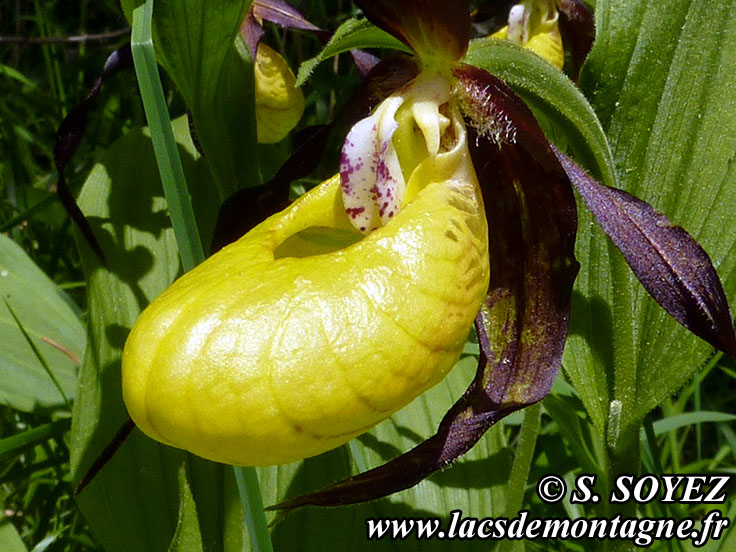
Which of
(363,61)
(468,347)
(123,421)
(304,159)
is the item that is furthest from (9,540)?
(363,61)

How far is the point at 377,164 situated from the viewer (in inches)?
34.5

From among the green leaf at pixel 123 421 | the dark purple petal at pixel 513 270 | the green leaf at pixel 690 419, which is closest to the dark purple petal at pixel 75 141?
the green leaf at pixel 123 421

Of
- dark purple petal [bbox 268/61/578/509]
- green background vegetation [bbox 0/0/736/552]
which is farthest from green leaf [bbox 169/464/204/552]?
dark purple petal [bbox 268/61/578/509]

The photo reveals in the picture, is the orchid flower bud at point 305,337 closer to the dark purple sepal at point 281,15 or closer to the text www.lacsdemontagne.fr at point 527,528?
the text www.lacsdemontagne.fr at point 527,528

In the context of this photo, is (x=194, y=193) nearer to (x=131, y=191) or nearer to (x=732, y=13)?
(x=131, y=191)

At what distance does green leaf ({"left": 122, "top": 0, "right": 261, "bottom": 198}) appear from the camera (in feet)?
2.70

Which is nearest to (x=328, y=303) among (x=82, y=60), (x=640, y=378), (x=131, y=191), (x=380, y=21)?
(x=380, y=21)

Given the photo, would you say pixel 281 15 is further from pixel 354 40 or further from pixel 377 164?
pixel 377 164

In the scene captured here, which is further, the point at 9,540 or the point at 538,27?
the point at 538,27

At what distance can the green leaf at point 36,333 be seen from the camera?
3.98ft

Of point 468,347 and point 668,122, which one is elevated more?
point 668,122

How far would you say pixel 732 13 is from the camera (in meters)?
Answer: 0.96

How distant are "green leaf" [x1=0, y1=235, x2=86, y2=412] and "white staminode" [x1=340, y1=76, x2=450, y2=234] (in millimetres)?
616

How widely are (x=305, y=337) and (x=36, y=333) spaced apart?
0.78m
